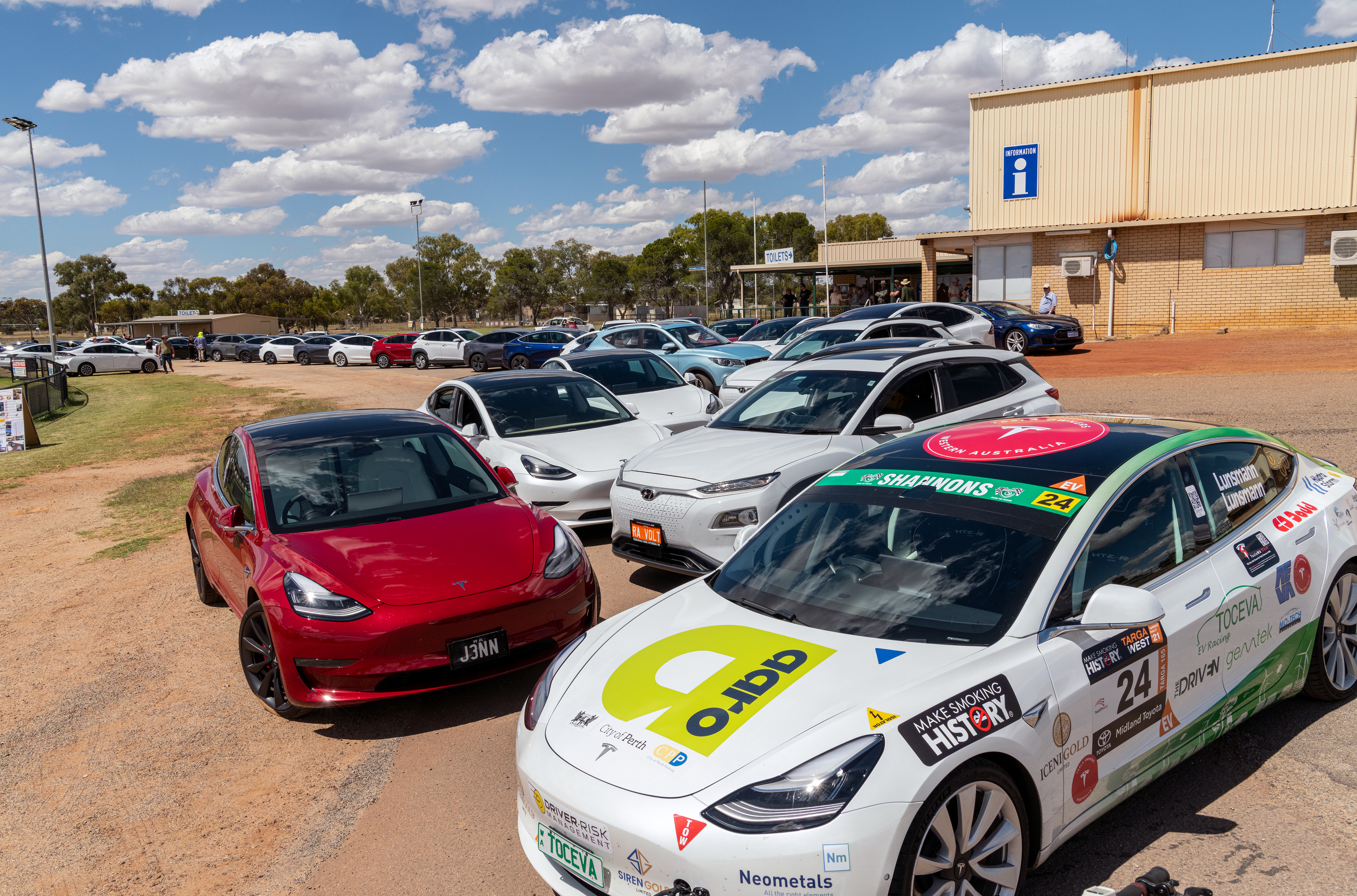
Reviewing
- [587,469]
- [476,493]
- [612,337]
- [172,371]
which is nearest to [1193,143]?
[612,337]

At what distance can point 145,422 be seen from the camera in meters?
23.3

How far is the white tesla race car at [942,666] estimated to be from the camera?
263cm

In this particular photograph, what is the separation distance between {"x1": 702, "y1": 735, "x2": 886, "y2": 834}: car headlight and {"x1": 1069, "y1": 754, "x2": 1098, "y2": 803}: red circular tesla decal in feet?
2.84

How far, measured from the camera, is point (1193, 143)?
97.2 ft

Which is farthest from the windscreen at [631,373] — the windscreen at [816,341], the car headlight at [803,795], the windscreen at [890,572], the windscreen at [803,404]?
the car headlight at [803,795]

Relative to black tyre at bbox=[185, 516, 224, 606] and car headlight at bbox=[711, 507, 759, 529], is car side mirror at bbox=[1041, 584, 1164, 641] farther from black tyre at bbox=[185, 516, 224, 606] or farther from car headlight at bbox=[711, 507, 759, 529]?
black tyre at bbox=[185, 516, 224, 606]

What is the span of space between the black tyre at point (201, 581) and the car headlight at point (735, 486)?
3885 millimetres

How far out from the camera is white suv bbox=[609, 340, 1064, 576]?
655 centimetres

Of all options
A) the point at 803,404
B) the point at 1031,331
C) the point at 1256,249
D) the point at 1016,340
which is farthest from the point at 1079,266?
the point at 803,404

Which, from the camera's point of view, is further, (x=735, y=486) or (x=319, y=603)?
(x=735, y=486)

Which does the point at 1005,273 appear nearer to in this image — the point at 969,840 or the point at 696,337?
the point at 696,337

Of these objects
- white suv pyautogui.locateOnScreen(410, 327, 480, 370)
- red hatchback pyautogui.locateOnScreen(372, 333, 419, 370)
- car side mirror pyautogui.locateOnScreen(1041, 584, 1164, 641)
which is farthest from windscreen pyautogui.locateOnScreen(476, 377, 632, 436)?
red hatchback pyautogui.locateOnScreen(372, 333, 419, 370)

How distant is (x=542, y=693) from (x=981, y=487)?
1.86m

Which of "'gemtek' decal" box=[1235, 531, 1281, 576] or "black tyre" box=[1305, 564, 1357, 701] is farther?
"black tyre" box=[1305, 564, 1357, 701]
